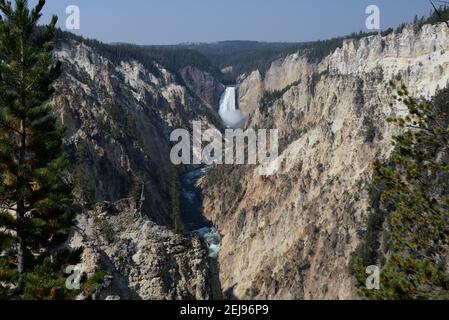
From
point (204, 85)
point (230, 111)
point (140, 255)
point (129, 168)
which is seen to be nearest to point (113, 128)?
point (129, 168)

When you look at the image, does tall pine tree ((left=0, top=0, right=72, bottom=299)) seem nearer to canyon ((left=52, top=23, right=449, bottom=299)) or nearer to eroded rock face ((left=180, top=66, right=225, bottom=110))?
canyon ((left=52, top=23, right=449, bottom=299))

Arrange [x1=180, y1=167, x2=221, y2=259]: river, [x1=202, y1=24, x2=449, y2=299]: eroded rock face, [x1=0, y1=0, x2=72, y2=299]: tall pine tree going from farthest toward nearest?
[x1=180, y1=167, x2=221, y2=259]: river
[x1=202, y1=24, x2=449, y2=299]: eroded rock face
[x1=0, y1=0, x2=72, y2=299]: tall pine tree

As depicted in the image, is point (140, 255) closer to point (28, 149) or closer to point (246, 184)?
point (28, 149)

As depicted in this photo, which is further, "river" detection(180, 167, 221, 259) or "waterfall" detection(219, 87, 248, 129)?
"waterfall" detection(219, 87, 248, 129)

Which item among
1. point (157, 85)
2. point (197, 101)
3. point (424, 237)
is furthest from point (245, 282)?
point (197, 101)

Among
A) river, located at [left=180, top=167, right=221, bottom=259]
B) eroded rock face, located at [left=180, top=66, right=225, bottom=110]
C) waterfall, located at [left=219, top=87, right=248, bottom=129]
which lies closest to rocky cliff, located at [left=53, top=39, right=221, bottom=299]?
eroded rock face, located at [left=180, top=66, right=225, bottom=110]

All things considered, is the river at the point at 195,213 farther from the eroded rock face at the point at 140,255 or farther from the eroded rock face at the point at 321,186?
the eroded rock face at the point at 140,255

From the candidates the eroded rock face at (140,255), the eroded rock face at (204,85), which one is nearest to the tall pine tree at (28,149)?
the eroded rock face at (140,255)
